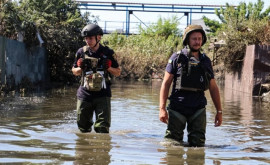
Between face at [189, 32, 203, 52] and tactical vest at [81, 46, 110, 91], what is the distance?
56.3 inches

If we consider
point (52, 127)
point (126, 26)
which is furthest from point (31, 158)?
point (126, 26)

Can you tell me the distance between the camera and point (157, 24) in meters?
49.7

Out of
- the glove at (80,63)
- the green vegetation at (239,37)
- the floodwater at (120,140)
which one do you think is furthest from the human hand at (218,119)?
the green vegetation at (239,37)

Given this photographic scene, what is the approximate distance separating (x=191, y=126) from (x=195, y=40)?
3.46 feet

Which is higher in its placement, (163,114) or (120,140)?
(163,114)

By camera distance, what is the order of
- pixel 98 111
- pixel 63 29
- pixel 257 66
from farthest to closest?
pixel 63 29, pixel 257 66, pixel 98 111

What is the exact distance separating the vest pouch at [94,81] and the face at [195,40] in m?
1.43

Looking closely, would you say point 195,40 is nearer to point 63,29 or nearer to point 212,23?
point 63,29

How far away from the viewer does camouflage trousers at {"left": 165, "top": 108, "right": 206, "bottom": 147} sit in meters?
6.77

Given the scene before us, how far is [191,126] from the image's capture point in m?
6.83

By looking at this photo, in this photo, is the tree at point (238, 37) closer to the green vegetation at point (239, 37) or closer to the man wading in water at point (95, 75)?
the green vegetation at point (239, 37)

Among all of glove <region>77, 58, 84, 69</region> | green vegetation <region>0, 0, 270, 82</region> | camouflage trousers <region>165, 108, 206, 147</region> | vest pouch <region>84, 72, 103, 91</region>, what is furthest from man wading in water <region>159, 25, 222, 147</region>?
green vegetation <region>0, 0, 270, 82</region>

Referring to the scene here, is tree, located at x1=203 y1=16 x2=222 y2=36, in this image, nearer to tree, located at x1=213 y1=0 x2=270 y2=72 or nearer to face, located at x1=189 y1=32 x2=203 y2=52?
tree, located at x1=213 y1=0 x2=270 y2=72

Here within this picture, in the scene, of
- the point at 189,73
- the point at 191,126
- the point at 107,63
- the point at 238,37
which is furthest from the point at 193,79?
the point at 238,37
